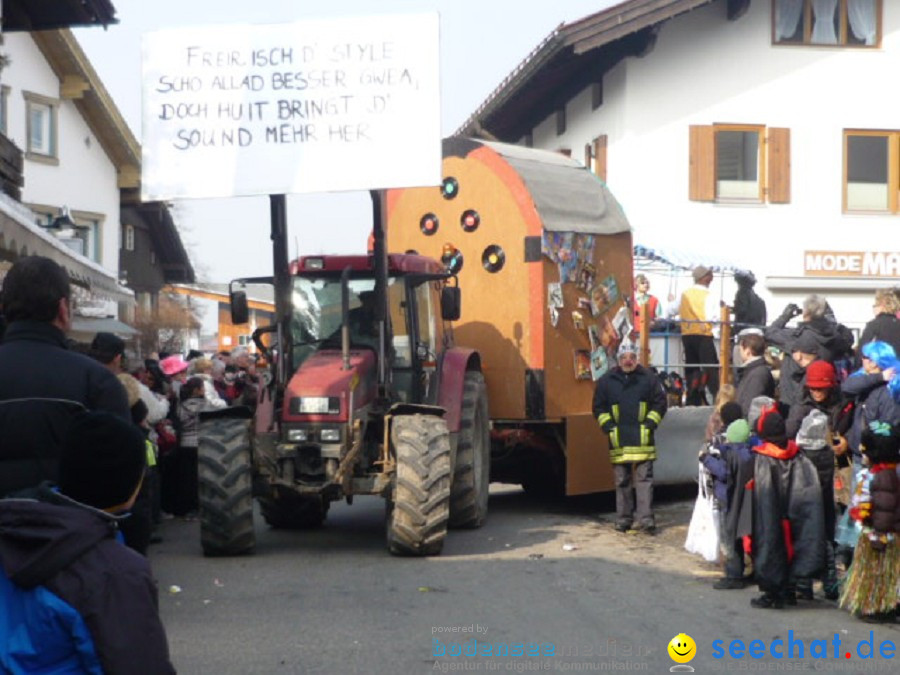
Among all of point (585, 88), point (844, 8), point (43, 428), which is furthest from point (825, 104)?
point (43, 428)

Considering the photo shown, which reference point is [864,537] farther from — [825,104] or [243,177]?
[825,104]

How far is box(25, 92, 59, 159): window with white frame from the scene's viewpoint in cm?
2977

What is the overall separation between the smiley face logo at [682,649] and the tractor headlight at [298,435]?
4.06 m

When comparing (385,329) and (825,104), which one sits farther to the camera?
(825,104)

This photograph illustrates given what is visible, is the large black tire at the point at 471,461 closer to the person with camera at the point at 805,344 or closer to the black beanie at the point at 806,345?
the person with camera at the point at 805,344

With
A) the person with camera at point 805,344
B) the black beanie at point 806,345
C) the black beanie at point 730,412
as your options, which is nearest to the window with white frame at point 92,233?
the person with camera at point 805,344

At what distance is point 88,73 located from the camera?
30672mm

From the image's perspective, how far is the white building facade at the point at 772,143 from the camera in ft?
76.3

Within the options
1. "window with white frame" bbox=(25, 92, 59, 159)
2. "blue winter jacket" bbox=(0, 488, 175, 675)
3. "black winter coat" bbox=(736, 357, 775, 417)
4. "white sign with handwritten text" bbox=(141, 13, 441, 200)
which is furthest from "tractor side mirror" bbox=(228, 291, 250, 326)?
"window with white frame" bbox=(25, 92, 59, 159)

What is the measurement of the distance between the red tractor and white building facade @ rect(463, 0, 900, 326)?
36.6 feet

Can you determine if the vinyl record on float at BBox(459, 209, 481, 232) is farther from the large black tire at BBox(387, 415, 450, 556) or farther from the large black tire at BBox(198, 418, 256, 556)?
the large black tire at BBox(198, 418, 256, 556)

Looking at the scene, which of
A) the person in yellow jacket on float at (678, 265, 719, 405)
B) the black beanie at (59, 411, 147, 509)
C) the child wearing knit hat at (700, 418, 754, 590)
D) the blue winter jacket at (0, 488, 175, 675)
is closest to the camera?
the blue winter jacket at (0, 488, 175, 675)

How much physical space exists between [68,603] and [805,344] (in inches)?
327

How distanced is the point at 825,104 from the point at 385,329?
1496 centimetres
